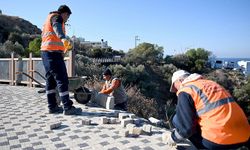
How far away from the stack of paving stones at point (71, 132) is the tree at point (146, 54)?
3100cm

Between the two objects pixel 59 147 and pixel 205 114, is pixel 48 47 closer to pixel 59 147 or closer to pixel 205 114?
pixel 59 147

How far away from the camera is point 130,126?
5.37 metres

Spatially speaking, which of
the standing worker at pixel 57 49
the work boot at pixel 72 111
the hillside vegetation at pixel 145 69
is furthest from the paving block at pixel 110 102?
the hillside vegetation at pixel 145 69

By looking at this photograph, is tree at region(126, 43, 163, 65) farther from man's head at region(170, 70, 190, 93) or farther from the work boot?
man's head at region(170, 70, 190, 93)

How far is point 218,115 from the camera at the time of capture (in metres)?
3.20

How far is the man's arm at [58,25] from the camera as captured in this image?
6.10 meters

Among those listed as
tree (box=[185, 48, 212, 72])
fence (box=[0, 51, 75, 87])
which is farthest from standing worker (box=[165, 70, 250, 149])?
tree (box=[185, 48, 212, 72])

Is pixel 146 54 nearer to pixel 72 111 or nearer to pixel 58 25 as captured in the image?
pixel 72 111

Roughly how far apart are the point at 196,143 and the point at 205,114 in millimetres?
460

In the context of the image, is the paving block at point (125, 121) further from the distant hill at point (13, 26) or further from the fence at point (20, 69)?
the distant hill at point (13, 26)

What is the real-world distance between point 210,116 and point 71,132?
279 cm

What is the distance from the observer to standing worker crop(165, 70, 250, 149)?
3.20 metres

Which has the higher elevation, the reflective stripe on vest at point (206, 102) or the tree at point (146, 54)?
the tree at point (146, 54)

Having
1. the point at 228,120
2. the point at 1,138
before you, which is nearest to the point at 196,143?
the point at 228,120
